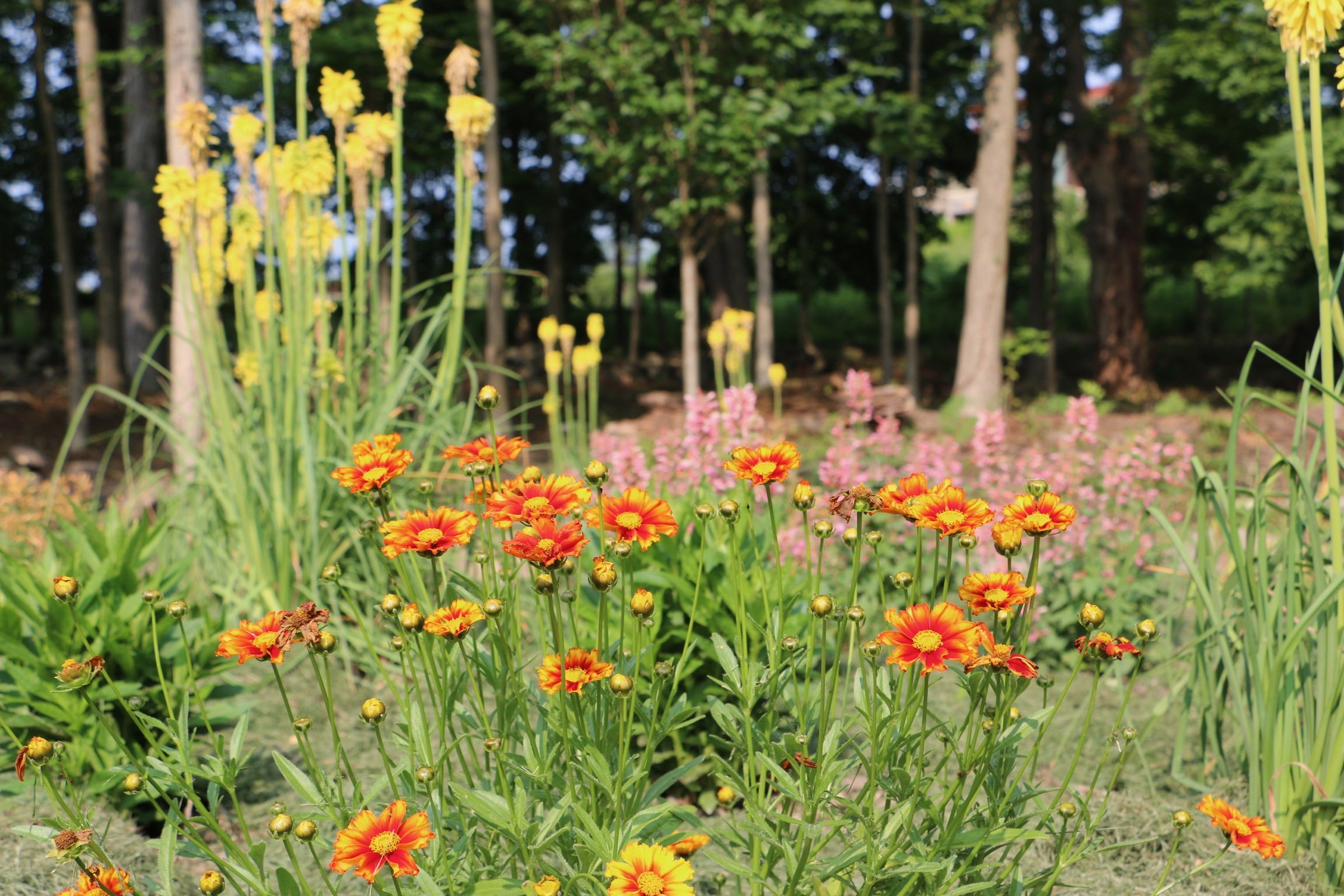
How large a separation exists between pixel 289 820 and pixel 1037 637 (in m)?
2.80

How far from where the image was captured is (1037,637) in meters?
3.42

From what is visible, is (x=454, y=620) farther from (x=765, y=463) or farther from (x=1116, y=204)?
(x=1116, y=204)

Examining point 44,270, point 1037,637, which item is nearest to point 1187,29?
point 1037,637

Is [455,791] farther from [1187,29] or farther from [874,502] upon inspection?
[1187,29]

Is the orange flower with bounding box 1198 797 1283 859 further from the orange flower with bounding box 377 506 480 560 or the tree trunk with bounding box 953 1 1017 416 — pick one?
the tree trunk with bounding box 953 1 1017 416

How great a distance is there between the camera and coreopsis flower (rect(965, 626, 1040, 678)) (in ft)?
4.19

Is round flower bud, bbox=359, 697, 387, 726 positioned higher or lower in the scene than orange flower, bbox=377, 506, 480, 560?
lower

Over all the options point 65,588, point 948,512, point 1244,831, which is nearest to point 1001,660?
point 948,512

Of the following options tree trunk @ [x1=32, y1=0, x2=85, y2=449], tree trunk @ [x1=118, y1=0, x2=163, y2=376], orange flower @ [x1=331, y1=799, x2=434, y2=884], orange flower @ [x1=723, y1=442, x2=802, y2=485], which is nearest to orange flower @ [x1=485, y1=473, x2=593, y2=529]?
orange flower @ [x1=723, y1=442, x2=802, y2=485]

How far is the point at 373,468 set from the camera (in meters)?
1.42

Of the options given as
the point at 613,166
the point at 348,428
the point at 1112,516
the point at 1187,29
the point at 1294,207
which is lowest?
the point at 1112,516

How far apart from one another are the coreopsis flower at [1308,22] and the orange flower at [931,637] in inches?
60.4

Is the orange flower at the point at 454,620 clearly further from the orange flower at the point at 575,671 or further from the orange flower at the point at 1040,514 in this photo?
the orange flower at the point at 1040,514

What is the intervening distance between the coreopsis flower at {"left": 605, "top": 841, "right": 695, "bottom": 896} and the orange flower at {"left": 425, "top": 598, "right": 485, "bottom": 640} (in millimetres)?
350
